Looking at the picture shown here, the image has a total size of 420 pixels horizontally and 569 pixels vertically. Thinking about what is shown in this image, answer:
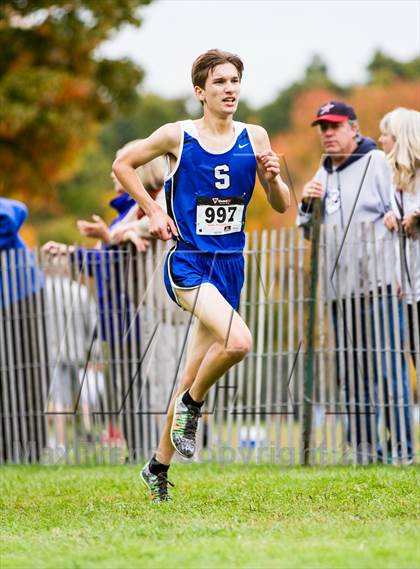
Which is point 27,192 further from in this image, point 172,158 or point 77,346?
point 172,158

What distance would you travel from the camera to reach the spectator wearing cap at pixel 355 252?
28.1 feet

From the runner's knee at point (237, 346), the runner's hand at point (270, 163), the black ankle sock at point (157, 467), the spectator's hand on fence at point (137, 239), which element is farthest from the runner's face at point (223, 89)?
the spectator's hand on fence at point (137, 239)

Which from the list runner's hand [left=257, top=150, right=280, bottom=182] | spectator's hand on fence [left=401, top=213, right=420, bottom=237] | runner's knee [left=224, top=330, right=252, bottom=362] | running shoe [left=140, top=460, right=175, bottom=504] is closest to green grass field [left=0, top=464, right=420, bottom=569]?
running shoe [left=140, top=460, right=175, bottom=504]

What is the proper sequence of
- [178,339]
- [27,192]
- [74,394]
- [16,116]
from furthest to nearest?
[27,192] < [16,116] < [74,394] < [178,339]

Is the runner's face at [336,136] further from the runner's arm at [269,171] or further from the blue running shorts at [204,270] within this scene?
the blue running shorts at [204,270]

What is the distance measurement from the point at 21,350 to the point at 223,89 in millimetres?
4567

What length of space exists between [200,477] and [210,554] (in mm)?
2981

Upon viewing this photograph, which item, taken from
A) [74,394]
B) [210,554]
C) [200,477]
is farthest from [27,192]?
[210,554]

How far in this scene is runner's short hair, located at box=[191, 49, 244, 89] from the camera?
6.63 m

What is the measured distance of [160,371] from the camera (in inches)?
388

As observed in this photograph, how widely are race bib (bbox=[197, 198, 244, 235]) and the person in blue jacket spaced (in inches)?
159

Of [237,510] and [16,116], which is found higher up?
[16,116]

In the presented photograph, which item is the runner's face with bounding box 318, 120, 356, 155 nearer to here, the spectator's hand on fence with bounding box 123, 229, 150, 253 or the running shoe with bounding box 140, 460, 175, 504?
the spectator's hand on fence with bounding box 123, 229, 150, 253

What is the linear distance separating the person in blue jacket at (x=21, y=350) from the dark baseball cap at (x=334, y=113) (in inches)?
111
